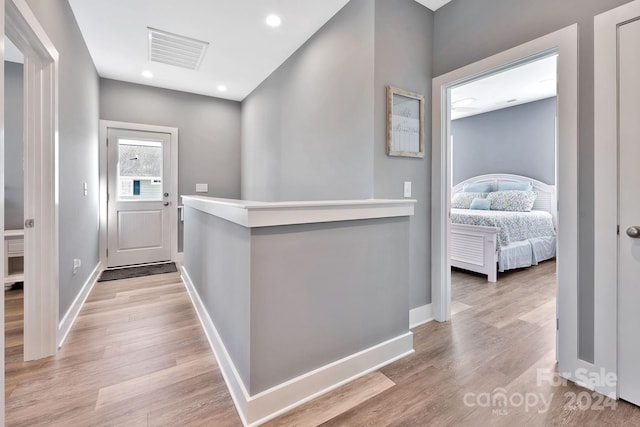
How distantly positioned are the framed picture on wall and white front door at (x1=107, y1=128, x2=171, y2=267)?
3.65m

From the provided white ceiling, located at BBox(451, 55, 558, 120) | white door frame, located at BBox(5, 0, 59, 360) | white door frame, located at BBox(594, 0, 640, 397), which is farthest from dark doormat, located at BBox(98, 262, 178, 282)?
white ceiling, located at BBox(451, 55, 558, 120)

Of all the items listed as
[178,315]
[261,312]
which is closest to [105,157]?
[178,315]

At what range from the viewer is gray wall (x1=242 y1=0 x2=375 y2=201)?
2275mm

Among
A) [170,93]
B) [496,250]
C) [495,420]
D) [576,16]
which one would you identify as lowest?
[495,420]

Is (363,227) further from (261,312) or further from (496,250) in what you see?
(496,250)

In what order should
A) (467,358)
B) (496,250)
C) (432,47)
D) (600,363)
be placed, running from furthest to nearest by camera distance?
(496,250), (432,47), (467,358), (600,363)

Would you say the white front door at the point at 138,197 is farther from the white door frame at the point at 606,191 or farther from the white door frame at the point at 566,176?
the white door frame at the point at 606,191

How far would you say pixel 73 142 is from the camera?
2615mm

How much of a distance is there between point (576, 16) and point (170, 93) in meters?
4.72

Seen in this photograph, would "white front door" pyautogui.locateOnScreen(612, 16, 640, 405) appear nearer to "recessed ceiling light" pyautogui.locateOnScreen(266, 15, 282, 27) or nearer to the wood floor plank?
the wood floor plank

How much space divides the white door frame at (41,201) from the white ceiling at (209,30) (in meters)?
0.97

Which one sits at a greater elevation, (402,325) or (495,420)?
(402,325)

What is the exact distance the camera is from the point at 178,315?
2.61 meters

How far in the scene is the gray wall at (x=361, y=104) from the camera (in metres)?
2.21
